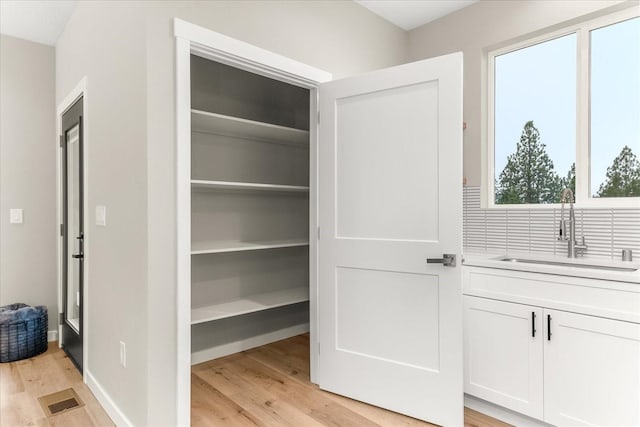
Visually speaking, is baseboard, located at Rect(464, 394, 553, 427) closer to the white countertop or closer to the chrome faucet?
the white countertop

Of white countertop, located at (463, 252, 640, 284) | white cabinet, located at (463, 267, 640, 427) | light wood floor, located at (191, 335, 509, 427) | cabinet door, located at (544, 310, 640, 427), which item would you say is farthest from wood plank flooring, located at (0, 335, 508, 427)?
white countertop, located at (463, 252, 640, 284)

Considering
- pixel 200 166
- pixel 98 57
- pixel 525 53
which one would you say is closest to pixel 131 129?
pixel 98 57

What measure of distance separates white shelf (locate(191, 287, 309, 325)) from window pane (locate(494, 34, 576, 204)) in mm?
1852

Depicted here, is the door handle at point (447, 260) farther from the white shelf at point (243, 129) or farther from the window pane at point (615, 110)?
the white shelf at point (243, 129)

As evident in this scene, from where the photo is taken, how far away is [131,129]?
1.92 meters

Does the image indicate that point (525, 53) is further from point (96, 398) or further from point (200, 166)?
point (96, 398)

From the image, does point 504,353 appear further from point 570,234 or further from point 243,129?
point 243,129

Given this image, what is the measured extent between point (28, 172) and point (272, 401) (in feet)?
9.68

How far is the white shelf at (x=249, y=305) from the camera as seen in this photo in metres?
2.71

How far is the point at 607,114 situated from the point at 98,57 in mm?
3185

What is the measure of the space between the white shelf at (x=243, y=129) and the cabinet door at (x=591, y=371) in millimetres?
2227

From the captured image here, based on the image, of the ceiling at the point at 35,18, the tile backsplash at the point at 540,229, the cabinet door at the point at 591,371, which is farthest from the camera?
the ceiling at the point at 35,18

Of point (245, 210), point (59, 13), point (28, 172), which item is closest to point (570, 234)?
point (245, 210)

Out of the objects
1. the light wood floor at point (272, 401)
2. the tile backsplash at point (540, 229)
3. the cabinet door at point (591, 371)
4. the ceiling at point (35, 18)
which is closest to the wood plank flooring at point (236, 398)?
the light wood floor at point (272, 401)
